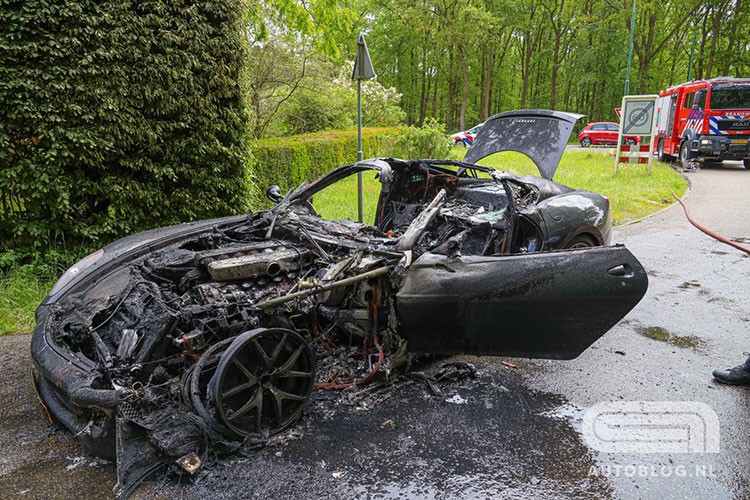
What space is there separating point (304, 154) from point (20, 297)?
20.3 feet

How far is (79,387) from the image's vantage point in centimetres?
250

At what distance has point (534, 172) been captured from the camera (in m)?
13.3

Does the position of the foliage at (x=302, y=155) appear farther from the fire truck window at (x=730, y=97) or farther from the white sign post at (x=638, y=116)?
the fire truck window at (x=730, y=97)

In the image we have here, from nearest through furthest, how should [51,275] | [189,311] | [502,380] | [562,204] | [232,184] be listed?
[189,311], [502,380], [562,204], [51,275], [232,184]

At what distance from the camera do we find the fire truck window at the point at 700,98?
48.5 ft

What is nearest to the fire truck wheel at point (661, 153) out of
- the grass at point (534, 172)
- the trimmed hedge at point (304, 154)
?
the grass at point (534, 172)

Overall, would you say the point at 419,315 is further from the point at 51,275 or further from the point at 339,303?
the point at 51,275

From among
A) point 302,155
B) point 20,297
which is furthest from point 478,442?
point 302,155

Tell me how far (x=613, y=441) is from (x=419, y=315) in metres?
1.36

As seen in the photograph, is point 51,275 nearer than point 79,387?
No

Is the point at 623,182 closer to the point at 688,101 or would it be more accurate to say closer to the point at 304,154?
the point at 688,101

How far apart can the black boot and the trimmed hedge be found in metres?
6.03

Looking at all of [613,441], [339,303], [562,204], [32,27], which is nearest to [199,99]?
[32,27]

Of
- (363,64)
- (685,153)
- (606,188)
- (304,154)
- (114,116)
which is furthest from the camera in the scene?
(685,153)
